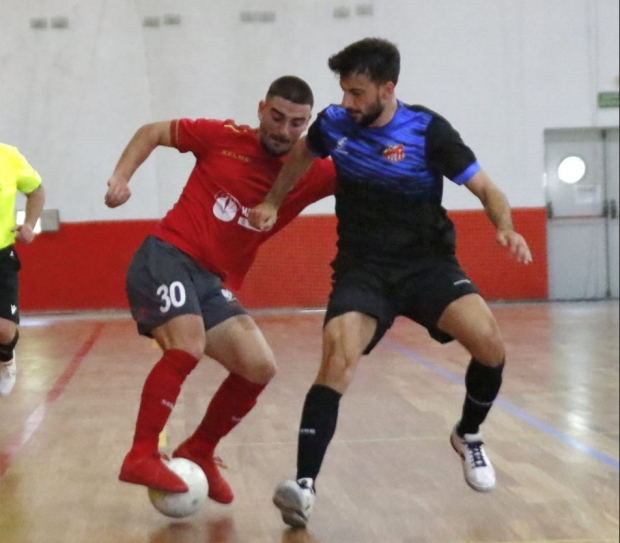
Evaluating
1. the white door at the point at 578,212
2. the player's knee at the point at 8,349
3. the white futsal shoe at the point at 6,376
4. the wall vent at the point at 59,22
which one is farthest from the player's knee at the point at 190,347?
the white door at the point at 578,212

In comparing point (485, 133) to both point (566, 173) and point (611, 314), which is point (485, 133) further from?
point (611, 314)

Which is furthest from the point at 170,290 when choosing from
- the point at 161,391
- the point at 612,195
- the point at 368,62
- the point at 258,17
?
the point at 612,195

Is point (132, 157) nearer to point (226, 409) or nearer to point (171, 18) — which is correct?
point (226, 409)

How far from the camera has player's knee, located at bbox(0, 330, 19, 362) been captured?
500 centimetres

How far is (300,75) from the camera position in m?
9.14

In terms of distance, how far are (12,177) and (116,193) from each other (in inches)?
59.9

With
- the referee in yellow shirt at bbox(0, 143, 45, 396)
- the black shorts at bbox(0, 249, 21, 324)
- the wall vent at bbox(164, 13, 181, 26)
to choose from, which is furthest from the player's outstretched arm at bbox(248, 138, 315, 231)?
the wall vent at bbox(164, 13, 181, 26)

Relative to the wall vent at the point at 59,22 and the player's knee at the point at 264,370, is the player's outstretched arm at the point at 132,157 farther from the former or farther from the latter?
the wall vent at the point at 59,22

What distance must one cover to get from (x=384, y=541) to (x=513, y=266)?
8051 mm

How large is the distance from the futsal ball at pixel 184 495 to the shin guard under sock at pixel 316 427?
1.11ft

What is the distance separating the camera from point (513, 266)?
423 inches

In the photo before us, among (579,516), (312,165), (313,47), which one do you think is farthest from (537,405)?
(313,47)

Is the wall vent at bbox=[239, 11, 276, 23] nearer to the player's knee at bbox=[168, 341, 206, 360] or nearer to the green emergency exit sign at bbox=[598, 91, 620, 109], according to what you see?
the green emergency exit sign at bbox=[598, 91, 620, 109]

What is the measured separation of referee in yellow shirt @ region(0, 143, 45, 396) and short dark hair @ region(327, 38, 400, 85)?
183cm
